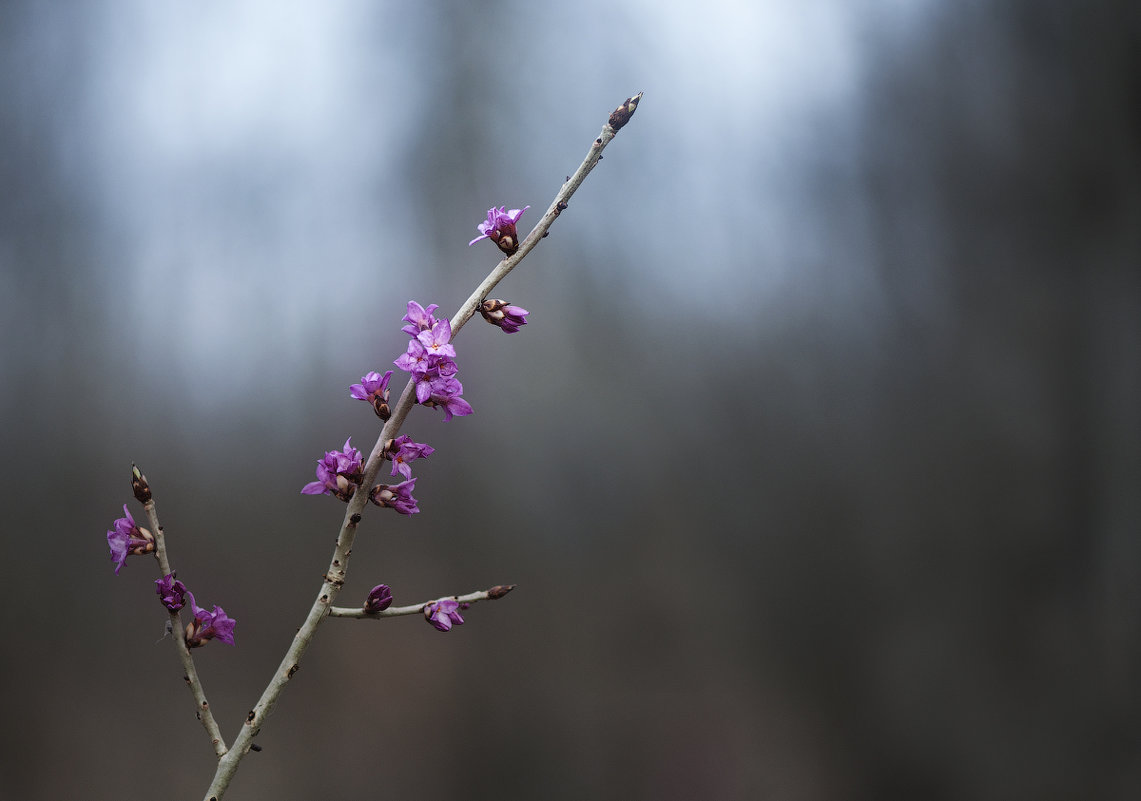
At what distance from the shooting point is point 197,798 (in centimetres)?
138

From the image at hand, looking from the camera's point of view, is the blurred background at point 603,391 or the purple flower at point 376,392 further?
the blurred background at point 603,391

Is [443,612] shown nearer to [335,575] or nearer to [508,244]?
[335,575]

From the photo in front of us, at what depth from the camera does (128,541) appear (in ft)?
1.40

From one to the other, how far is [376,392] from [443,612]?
13cm

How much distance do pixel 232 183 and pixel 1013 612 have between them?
1.93 meters

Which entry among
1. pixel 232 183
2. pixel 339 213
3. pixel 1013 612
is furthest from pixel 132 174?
pixel 1013 612

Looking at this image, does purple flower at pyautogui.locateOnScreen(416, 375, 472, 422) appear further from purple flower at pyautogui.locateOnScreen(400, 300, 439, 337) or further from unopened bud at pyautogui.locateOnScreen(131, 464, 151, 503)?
unopened bud at pyautogui.locateOnScreen(131, 464, 151, 503)

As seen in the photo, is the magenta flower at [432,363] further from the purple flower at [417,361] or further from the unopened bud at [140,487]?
the unopened bud at [140,487]

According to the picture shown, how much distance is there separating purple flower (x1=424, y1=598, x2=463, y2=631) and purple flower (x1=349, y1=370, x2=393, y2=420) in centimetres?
11

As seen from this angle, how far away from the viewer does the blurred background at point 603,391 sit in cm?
145

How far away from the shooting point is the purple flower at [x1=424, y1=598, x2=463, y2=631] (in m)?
0.44

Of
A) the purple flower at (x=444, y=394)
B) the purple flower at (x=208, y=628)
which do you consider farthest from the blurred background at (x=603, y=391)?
the purple flower at (x=444, y=394)

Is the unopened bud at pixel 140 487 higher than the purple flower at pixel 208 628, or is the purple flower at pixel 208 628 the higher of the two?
the unopened bud at pixel 140 487

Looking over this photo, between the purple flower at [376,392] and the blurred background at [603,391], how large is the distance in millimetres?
1141
